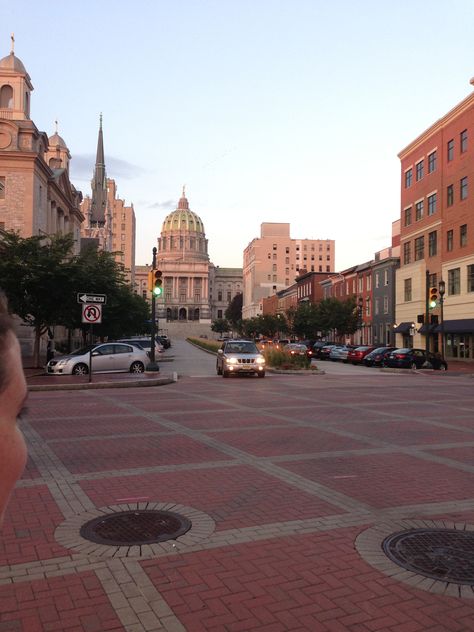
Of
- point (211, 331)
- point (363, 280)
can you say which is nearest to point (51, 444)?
point (363, 280)

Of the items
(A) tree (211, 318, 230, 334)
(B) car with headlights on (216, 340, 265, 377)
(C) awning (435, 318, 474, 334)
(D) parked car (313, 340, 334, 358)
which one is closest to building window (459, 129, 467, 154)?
(C) awning (435, 318, 474, 334)

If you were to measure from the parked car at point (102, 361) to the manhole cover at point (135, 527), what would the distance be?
59.1 ft

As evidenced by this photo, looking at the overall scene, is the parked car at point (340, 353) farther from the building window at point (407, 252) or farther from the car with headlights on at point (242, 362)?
the car with headlights on at point (242, 362)

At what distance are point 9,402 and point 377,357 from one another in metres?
36.8

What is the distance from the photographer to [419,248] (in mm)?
49312

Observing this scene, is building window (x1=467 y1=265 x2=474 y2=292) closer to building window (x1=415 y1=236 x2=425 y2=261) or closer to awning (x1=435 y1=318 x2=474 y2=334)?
awning (x1=435 y1=318 x2=474 y2=334)

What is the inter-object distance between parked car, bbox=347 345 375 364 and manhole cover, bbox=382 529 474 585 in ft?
115

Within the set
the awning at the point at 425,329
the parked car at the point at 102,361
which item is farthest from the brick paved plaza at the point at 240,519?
the awning at the point at 425,329

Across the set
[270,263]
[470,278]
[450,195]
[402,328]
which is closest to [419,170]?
[450,195]

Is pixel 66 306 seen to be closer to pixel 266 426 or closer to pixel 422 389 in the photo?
pixel 422 389

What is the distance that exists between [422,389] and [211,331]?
489 feet

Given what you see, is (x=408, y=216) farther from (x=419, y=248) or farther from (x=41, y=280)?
(x=41, y=280)

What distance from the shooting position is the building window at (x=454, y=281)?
41906 millimetres

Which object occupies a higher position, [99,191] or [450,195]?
[99,191]
